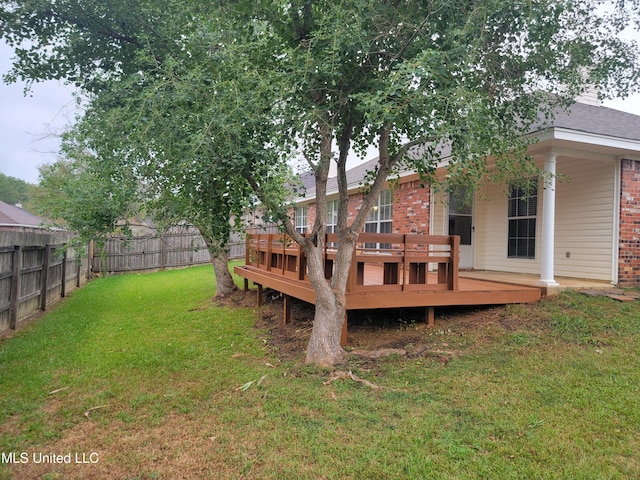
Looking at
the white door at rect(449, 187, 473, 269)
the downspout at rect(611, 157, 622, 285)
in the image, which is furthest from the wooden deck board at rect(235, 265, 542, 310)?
the white door at rect(449, 187, 473, 269)

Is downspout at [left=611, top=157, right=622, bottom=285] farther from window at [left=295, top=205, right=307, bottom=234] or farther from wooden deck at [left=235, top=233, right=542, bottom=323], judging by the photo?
window at [left=295, top=205, right=307, bottom=234]

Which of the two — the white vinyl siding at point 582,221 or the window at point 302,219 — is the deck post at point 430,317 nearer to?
the white vinyl siding at point 582,221

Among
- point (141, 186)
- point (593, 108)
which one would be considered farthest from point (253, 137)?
point (593, 108)

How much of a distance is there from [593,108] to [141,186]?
29.9 ft

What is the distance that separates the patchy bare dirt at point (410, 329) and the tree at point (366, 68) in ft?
2.80

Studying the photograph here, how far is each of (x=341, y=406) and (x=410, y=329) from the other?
8.50 feet

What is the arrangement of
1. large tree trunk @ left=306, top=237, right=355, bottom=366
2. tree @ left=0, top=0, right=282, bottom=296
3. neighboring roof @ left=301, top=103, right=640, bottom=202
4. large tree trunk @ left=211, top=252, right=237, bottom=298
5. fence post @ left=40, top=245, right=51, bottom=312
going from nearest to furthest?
1. tree @ left=0, top=0, right=282, bottom=296
2. large tree trunk @ left=306, top=237, right=355, bottom=366
3. neighboring roof @ left=301, top=103, right=640, bottom=202
4. fence post @ left=40, top=245, right=51, bottom=312
5. large tree trunk @ left=211, top=252, right=237, bottom=298

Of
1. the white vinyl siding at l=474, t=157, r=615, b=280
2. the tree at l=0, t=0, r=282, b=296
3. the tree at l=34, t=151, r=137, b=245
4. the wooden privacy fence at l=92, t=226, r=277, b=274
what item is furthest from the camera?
the wooden privacy fence at l=92, t=226, r=277, b=274

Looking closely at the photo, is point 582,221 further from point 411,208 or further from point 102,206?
point 102,206

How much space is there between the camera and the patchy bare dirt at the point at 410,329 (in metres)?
5.38

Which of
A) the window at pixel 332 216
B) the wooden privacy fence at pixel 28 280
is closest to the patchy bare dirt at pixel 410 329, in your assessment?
the wooden privacy fence at pixel 28 280

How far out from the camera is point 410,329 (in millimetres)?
6168

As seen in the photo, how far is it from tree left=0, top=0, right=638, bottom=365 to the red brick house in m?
1.23

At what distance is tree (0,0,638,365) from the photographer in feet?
12.9
